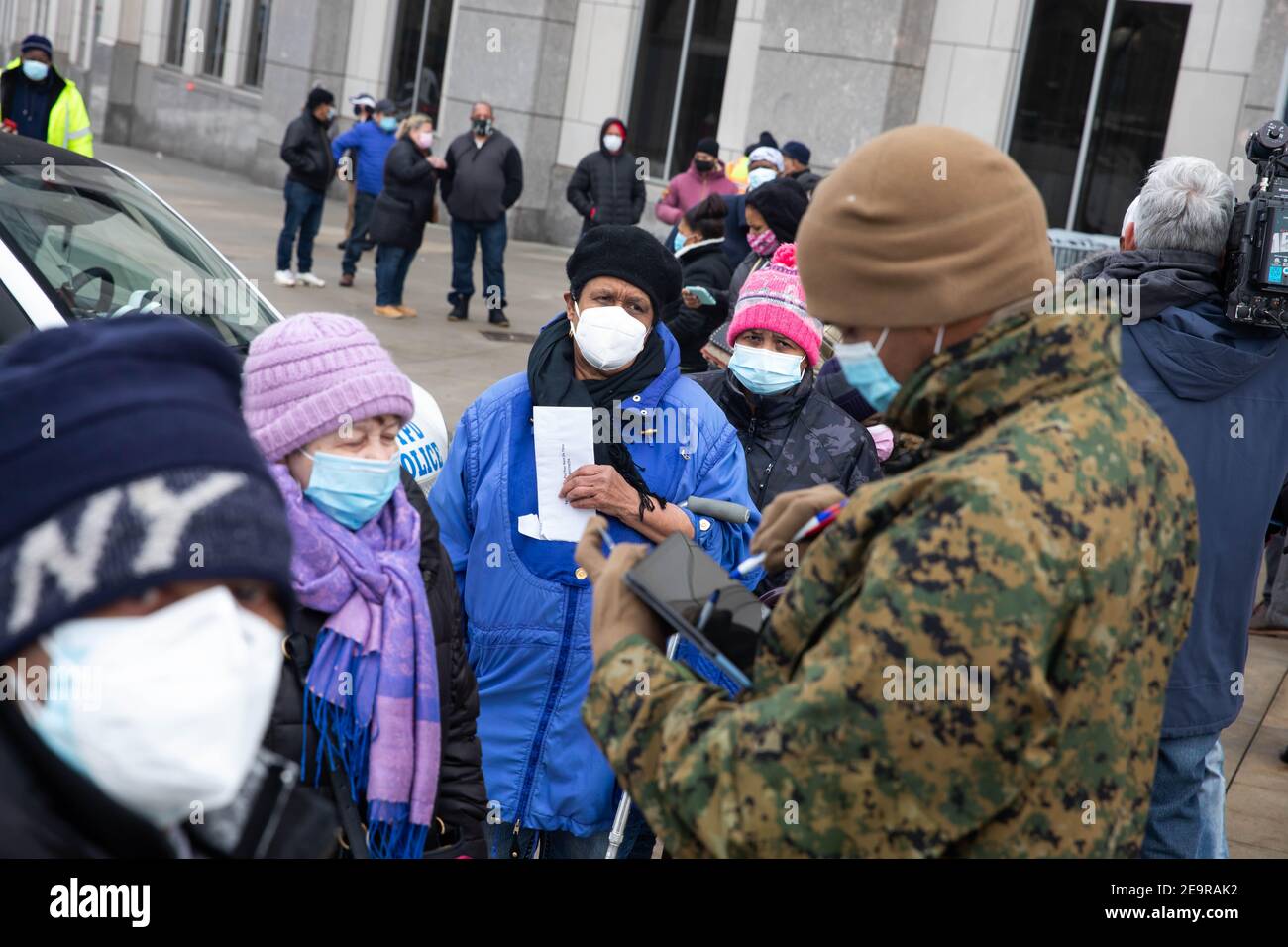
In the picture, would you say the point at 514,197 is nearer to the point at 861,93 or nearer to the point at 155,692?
the point at 861,93

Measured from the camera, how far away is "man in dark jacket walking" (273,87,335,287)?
14.2 m

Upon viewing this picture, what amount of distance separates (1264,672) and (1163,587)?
5.95 metres

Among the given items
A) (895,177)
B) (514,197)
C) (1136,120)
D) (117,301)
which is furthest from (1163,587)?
(1136,120)

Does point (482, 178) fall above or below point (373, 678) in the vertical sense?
above

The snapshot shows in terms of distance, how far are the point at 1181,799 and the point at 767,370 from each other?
1.75m

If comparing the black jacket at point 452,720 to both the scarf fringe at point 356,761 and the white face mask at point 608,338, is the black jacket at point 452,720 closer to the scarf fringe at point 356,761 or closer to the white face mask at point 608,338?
the scarf fringe at point 356,761

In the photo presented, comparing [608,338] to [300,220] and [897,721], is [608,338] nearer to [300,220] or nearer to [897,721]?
[897,721]

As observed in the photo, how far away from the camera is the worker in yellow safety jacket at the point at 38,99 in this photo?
12.3m

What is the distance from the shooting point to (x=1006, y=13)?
15.6 meters

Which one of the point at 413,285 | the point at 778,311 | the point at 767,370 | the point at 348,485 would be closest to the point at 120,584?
the point at 348,485

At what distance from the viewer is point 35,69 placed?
483 inches

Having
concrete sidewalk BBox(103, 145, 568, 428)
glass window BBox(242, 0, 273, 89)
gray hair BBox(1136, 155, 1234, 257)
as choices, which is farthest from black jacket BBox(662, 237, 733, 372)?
glass window BBox(242, 0, 273, 89)

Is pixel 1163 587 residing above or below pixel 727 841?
above

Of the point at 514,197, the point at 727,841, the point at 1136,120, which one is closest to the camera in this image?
the point at 727,841
